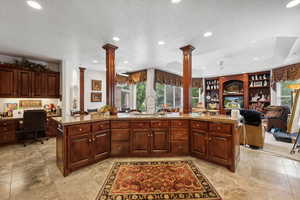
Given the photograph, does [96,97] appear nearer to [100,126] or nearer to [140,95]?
[140,95]

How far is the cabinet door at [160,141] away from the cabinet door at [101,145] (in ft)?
3.18

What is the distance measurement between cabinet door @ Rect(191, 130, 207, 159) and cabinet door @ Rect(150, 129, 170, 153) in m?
0.56

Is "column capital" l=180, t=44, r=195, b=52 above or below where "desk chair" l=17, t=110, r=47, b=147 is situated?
above

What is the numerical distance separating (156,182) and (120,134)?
4.01 ft

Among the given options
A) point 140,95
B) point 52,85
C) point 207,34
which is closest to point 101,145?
point 207,34

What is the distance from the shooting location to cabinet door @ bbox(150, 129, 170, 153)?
2869 mm

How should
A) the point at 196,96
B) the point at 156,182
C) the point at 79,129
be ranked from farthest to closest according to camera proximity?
the point at 196,96, the point at 79,129, the point at 156,182

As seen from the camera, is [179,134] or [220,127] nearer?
[220,127]

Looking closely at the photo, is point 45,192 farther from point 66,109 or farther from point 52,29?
point 66,109

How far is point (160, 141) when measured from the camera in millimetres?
2877

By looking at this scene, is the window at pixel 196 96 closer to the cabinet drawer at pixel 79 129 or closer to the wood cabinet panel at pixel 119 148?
the wood cabinet panel at pixel 119 148

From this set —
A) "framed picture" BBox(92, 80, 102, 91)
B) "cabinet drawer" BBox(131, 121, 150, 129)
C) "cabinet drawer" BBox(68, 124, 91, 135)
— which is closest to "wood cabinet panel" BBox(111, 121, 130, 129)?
"cabinet drawer" BBox(131, 121, 150, 129)

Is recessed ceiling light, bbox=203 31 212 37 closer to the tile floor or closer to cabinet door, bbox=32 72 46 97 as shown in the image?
the tile floor

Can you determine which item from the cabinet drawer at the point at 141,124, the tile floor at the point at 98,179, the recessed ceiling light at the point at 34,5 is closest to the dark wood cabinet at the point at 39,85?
the tile floor at the point at 98,179
